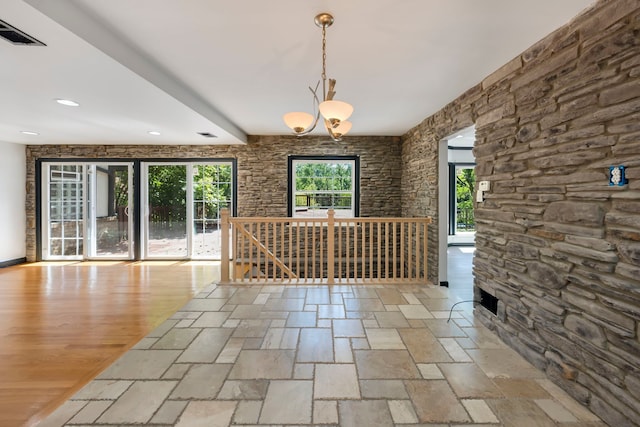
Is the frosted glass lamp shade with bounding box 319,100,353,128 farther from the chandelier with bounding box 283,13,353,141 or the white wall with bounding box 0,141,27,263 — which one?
the white wall with bounding box 0,141,27,263

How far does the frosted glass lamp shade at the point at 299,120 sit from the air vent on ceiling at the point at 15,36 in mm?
1682

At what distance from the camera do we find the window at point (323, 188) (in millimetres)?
5570

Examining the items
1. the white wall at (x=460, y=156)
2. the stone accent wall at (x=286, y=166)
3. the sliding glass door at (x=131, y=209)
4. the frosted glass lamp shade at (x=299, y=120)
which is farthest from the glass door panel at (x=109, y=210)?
the white wall at (x=460, y=156)

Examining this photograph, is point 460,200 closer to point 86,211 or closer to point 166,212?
point 166,212

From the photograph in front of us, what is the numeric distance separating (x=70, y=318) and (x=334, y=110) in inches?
136

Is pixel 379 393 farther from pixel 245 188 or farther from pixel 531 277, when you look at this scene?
pixel 245 188

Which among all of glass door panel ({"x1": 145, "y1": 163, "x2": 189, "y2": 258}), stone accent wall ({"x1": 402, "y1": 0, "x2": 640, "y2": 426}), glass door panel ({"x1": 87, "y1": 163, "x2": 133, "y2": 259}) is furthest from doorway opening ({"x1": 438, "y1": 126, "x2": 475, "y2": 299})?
glass door panel ({"x1": 87, "y1": 163, "x2": 133, "y2": 259})

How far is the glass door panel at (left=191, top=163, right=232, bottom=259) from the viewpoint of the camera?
5.71 metres

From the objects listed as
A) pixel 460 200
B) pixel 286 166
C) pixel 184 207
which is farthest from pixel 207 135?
pixel 460 200

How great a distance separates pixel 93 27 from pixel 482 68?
305 centimetres

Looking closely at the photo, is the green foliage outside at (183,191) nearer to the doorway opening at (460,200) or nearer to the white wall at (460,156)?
the doorway opening at (460,200)

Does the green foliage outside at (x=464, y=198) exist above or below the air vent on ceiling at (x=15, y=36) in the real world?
below

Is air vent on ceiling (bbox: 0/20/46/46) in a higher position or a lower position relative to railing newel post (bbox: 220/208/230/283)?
higher

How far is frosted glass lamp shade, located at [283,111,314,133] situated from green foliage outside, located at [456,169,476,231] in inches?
251
